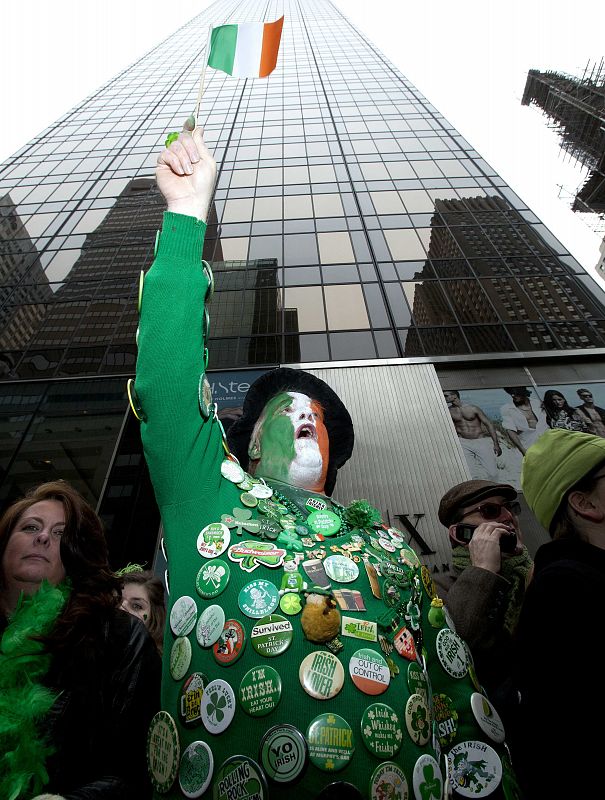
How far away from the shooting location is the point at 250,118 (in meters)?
21.4

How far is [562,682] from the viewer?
142 cm

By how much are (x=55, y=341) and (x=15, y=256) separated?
5424mm

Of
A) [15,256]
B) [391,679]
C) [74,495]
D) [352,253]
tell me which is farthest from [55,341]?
[391,679]

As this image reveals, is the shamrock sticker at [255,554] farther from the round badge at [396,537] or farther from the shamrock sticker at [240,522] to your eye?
the round badge at [396,537]

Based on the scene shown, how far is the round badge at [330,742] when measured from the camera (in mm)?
1237

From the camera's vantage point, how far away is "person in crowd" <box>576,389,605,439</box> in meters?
8.11

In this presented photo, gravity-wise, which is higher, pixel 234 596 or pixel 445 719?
pixel 234 596

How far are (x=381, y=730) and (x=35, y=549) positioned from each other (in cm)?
159

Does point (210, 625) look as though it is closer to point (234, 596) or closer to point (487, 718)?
point (234, 596)

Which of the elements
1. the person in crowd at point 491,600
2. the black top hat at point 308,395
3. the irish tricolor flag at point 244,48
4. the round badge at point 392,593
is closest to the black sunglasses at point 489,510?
the person in crowd at point 491,600

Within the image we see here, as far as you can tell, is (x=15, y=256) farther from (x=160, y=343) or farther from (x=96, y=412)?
(x=160, y=343)

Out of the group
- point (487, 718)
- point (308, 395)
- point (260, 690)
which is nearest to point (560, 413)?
point (308, 395)

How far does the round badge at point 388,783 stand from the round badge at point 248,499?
97cm

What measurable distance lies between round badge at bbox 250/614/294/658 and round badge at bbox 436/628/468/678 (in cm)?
75
